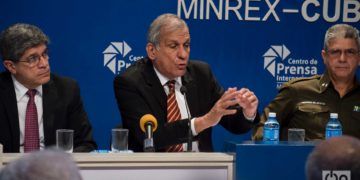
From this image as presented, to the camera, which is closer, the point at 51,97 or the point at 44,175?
the point at 44,175

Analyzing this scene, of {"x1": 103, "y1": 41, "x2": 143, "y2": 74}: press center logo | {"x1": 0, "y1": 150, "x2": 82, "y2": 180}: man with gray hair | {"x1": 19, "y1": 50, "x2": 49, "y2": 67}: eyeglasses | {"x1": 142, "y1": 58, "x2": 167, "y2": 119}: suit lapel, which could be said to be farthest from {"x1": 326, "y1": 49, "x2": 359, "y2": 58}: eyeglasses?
{"x1": 0, "y1": 150, "x2": 82, "y2": 180}: man with gray hair

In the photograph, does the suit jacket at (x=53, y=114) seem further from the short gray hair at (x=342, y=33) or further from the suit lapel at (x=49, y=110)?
the short gray hair at (x=342, y=33)

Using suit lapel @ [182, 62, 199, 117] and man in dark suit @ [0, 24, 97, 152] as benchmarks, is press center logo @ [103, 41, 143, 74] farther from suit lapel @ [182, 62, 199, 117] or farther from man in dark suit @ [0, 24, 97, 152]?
man in dark suit @ [0, 24, 97, 152]

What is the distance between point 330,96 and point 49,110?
157cm

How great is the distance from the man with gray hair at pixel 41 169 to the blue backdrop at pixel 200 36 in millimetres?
3634

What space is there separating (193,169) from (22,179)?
154cm

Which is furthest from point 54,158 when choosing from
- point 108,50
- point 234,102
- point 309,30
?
point 309,30

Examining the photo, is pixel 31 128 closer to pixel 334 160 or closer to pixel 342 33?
pixel 342 33

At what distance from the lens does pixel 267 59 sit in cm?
535

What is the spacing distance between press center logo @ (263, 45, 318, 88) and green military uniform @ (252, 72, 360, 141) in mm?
1010

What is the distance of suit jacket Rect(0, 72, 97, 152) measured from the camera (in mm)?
3785

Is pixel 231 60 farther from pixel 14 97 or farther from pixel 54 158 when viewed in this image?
pixel 54 158

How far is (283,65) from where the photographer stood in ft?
17.6

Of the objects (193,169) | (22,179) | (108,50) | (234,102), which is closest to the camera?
(22,179)
